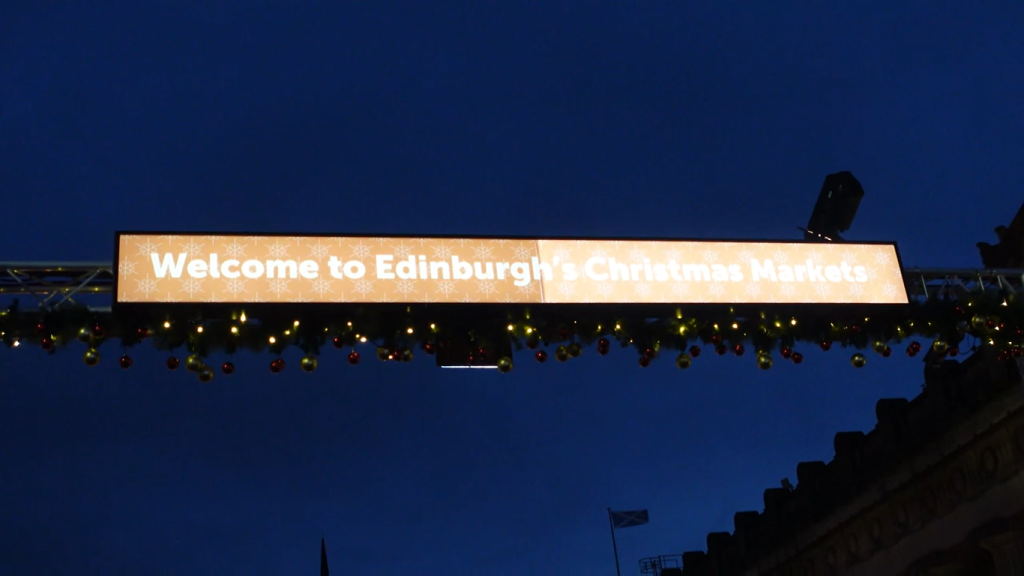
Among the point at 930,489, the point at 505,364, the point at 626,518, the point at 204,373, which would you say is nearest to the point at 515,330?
the point at 505,364

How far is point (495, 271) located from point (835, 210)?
4961 millimetres

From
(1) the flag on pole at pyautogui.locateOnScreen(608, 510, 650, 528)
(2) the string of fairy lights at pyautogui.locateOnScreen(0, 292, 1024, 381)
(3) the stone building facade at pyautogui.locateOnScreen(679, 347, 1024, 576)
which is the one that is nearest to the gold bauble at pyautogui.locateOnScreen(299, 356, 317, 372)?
(2) the string of fairy lights at pyautogui.locateOnScreen(0, 292, 1024, 381)

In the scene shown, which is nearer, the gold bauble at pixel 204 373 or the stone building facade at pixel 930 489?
the gold bauble at pixel 204 373

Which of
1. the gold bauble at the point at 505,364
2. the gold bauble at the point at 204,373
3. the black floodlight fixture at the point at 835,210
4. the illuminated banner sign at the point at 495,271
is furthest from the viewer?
the black floodlight fixture at the point at 835,210

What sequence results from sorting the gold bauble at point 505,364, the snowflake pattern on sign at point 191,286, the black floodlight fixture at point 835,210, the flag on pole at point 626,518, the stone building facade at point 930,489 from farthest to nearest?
1. the flag on pole at point 626,518
2. the stone building facade at point 930,489
3. the black floodlight fixture at point 835,210
4. the gold bauble at point 505,364
5. the snowflake pattern on sign at point 191,286

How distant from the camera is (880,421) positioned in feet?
→ 61.1

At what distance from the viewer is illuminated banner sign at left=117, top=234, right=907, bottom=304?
10.2 m

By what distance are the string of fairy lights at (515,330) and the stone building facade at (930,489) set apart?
3337 mm

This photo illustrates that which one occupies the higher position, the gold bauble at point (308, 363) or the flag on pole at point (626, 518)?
the flag on pole at point (626, 518)

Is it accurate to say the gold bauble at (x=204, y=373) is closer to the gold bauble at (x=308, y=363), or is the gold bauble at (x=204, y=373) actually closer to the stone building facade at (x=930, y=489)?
the gold bauble at (x=308, y=363)

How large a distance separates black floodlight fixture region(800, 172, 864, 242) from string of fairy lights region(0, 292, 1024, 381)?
165 centimetres

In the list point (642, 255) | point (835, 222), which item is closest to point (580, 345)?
point (642, 255)

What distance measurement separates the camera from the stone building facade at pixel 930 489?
606 inches

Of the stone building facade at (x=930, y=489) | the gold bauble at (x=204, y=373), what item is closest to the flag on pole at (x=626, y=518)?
the stone building facade at (x=930, y=489)
